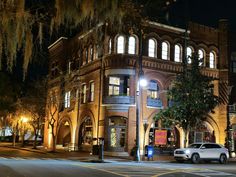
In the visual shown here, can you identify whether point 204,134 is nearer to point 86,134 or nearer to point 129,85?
point 129,85

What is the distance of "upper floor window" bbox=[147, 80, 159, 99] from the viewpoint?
41522 millimetres

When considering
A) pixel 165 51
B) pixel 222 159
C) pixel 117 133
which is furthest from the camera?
pixel 165 51

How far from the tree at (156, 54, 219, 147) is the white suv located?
100 inches

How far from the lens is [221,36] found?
4578cm

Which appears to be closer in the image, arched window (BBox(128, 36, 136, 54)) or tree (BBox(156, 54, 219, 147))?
tree (BBox(156, 54, 219, 147))

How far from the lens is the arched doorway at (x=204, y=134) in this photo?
1737 inches

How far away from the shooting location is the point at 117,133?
3975 cm

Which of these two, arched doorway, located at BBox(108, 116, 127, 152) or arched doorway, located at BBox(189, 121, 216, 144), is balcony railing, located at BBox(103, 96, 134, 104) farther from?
arched doorway, located at BBox(189, 121, 216, 144)

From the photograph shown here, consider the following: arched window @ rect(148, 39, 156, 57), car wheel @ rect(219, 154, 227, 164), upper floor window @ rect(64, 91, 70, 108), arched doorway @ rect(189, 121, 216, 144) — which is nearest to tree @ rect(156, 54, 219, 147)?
car wheel @ rect(219, 154, 227, 164)

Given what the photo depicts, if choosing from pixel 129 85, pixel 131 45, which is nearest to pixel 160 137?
pixel 129 85

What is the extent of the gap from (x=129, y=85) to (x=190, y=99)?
6690 mm

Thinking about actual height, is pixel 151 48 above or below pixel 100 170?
above

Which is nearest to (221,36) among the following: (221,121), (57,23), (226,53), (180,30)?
(226,53)

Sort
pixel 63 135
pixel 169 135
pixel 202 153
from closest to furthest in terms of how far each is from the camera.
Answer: pixel 202 153, pixel 169 135, pixel 63 135
